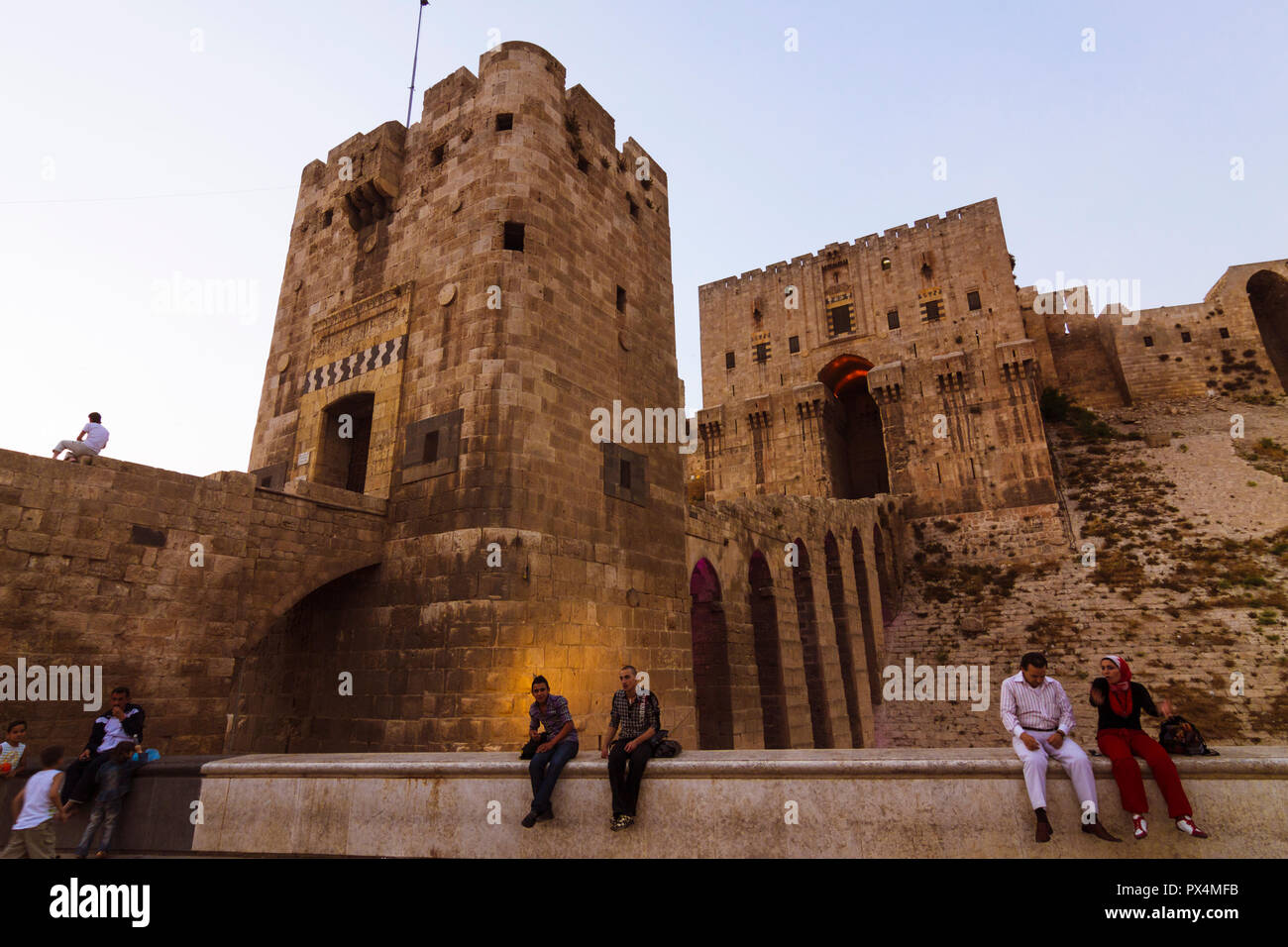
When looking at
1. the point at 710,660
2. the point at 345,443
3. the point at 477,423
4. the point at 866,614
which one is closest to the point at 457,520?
the point at 477,423

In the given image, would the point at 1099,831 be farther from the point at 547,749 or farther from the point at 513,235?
the point at 513,235

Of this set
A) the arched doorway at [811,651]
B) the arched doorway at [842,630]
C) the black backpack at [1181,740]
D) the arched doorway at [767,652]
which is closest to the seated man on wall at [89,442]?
the black backpack at [1181,740]

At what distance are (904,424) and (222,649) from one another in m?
33.0

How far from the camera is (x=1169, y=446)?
32.2 metres

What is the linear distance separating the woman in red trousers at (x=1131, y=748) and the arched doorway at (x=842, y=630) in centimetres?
1820

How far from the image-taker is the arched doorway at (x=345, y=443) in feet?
44.3

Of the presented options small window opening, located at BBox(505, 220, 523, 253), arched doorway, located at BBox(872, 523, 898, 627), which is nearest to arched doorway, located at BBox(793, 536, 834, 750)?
arched doorway, located at BBox(872, 523, 898, 627)

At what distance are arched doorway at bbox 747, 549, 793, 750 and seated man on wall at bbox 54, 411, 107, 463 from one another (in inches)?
559

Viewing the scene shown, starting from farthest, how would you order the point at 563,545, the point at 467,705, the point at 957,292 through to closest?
the point at 957,292, the point at 563,545, the point at 467,705

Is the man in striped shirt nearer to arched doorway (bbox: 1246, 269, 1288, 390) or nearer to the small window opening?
the small window opening

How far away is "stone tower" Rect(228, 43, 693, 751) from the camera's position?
408 inches

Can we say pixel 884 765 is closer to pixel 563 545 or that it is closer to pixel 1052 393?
pixel 563 545

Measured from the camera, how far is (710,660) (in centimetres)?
1620
